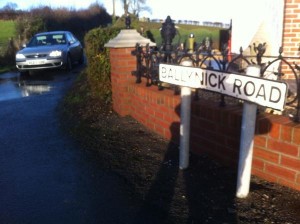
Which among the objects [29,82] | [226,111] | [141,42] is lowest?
[29,82]

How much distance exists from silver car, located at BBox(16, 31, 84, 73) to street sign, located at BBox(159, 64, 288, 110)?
9625 millimetres

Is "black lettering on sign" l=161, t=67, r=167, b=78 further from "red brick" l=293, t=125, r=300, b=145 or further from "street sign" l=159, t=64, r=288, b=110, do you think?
"red brick" l=293, t=125, r=300, b=145

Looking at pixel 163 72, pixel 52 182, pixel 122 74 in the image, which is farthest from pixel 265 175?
pixel 122 74

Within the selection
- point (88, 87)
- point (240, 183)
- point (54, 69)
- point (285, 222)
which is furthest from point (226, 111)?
point (54, 69)

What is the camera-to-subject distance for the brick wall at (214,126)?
11.0 feet

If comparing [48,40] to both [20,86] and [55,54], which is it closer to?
[55,54]

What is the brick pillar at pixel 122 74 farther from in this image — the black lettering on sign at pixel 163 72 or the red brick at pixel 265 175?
the red brick at pixel 265 175

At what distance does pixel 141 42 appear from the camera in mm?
5820

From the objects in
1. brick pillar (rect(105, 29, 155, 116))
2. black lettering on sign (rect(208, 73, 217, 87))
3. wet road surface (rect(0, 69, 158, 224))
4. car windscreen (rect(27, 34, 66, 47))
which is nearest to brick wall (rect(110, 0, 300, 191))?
brick pillar (rect(105, 29, 155, 116))

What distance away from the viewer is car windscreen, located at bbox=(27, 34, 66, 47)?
1398 centimetres

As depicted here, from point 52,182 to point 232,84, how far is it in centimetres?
210

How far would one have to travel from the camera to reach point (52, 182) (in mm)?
3895

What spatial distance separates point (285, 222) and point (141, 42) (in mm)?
3693

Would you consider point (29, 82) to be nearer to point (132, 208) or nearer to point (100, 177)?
point (100, 177)
